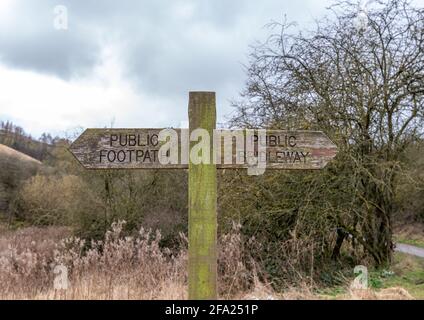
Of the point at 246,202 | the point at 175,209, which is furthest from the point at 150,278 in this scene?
the point at 175,209

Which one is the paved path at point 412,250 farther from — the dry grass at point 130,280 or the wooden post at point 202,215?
the wooden post at point 202,215

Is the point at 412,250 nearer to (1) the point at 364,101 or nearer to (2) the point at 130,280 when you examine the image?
(1) the point at 364,101

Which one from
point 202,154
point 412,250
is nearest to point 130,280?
point 202,154

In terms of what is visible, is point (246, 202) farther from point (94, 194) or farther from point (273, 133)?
point (94, 194)

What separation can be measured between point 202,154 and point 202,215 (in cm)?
47

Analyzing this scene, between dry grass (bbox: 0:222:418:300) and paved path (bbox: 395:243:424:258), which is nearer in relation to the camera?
dry grass (bbox: 0:222:418:300)

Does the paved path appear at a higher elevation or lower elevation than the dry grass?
lower

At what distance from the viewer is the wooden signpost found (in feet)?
11.2

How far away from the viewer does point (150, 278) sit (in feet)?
16.0

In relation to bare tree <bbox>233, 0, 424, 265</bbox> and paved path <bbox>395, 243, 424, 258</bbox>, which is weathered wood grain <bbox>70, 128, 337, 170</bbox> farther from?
paved path <bbox>395, 243, 424, 258</bbox>

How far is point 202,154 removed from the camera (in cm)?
344

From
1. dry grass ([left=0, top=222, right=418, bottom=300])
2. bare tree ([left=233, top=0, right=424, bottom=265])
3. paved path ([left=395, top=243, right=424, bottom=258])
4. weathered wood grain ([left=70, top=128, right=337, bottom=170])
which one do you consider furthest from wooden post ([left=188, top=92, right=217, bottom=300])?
paved path ([left=395, top=243, right=424, bottom=258])

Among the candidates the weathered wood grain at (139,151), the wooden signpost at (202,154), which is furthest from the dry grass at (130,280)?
the weathered wood grain at (139,151)

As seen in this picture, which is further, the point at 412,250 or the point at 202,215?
the point at 412,250
